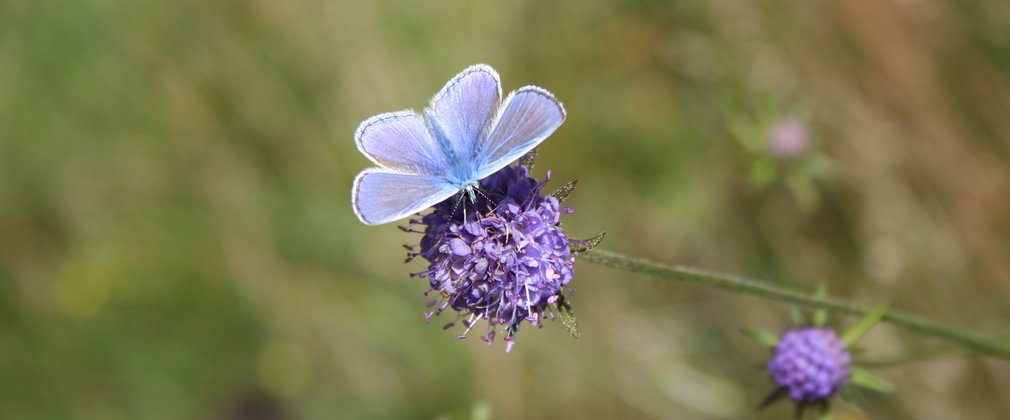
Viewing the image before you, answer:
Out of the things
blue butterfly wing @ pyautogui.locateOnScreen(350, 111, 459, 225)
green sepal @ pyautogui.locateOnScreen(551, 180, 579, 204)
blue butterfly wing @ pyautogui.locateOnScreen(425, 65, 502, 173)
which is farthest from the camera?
green sepal @ pyautogui.locateOnScreen(551, 180, 579, 204)

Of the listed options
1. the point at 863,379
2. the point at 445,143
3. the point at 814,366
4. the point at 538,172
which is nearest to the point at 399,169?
the point at 445,143

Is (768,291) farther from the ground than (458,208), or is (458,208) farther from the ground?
(458,208)

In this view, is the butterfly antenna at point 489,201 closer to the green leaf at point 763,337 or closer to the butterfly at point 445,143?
the butterfly at point 445,143

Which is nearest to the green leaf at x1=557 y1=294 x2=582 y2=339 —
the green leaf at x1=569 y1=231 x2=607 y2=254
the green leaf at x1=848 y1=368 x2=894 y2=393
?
the green leaf at x1=569 y1=231 x2=607 y2=254

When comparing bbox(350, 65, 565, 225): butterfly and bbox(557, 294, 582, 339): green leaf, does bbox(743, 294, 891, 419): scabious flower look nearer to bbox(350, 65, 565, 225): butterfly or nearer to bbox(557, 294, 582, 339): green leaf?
bbox(557, 294, 582, 339): green leaf

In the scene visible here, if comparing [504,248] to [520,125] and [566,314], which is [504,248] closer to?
[566,314]

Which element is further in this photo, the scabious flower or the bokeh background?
the bokeh background
